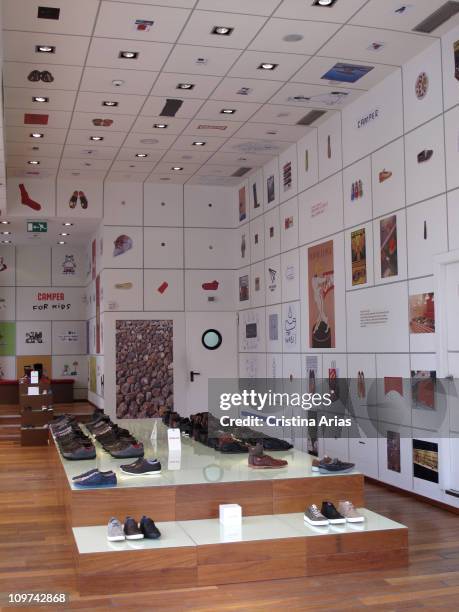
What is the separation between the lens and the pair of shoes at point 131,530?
488 cm

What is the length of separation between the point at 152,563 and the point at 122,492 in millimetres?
742

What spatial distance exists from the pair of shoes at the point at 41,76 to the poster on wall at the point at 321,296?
3993 millimetres

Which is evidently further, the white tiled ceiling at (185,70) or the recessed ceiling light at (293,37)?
the recessed ceiling light at (293,37)

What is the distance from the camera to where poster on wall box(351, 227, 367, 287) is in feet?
29.0

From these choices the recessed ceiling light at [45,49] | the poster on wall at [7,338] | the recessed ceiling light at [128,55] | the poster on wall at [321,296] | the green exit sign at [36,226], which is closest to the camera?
the recessed ceiling light at [45,49]

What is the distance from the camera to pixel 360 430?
29.4 ft

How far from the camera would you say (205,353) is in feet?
44.6

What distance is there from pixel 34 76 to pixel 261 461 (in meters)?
5.05

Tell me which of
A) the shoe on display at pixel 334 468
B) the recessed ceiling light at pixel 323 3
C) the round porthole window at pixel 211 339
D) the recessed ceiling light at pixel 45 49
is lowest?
the shoe on display at pixel 334 468

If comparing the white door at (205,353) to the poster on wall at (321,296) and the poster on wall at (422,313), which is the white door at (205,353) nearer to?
the poster on wall at (321,296)

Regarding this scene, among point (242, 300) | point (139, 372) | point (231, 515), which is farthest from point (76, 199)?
point (231, 515)

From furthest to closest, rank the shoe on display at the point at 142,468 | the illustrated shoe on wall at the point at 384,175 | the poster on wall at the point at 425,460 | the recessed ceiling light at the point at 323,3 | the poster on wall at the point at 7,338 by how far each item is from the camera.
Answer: the poster on wall at the point at 7,338 → the illustrated shoe on wall at the point at 384,175 → the poster on wall at the point at 425,460 → the recessed ceiling light at the point at 323,3 → the shoe on display at the point at 142,468

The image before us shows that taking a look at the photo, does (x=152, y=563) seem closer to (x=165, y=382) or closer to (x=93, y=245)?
(x=165, y=382)

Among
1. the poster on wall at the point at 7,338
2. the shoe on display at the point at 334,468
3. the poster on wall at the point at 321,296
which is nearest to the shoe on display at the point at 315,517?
the shoe on display at the point at 334,468
